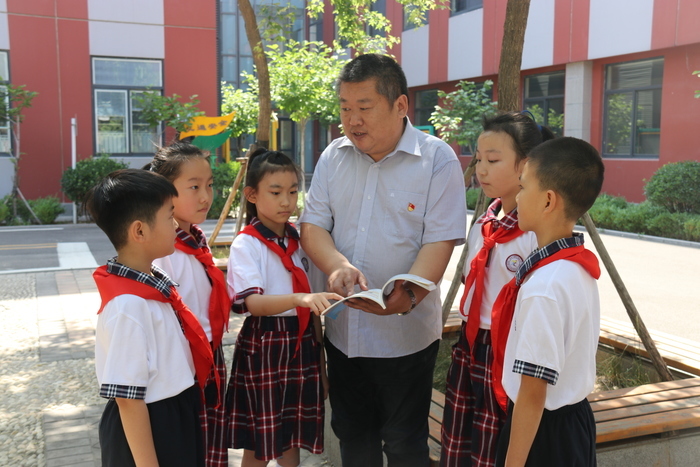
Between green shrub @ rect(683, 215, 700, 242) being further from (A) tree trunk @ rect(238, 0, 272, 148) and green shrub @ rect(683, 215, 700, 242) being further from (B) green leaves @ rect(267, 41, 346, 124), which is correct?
(A) tree trunk @ rect(238, 0, 272, 148)

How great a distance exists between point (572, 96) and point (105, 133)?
38.1ft

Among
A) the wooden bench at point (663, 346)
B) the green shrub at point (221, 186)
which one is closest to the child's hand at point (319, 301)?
the wooden bench at point (663, 346)

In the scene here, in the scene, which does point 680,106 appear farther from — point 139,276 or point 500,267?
point 139,276

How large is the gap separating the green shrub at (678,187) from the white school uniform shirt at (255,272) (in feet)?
39.0

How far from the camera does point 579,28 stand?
1686 cm

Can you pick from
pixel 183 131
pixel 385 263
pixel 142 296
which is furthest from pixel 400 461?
pixel 183 131

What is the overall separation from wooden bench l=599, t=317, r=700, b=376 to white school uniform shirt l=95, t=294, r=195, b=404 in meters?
3.02

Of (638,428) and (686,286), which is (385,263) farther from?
(686,286)

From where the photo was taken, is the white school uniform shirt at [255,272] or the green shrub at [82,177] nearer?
the white school uniform shirt at [255,272]

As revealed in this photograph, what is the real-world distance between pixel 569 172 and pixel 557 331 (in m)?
0.48

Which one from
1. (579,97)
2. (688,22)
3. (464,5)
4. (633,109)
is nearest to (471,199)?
(579,97)

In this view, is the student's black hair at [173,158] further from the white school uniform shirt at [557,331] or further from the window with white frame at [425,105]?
the window with white frame at [425,105]

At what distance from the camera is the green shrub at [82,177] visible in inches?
553

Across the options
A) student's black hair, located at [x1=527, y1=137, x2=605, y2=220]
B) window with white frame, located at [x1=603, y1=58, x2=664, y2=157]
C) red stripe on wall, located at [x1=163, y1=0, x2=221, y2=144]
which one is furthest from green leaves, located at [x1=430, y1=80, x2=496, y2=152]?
student's black hair, located at [x1=527, y1=137, x2=605, y2=220]
